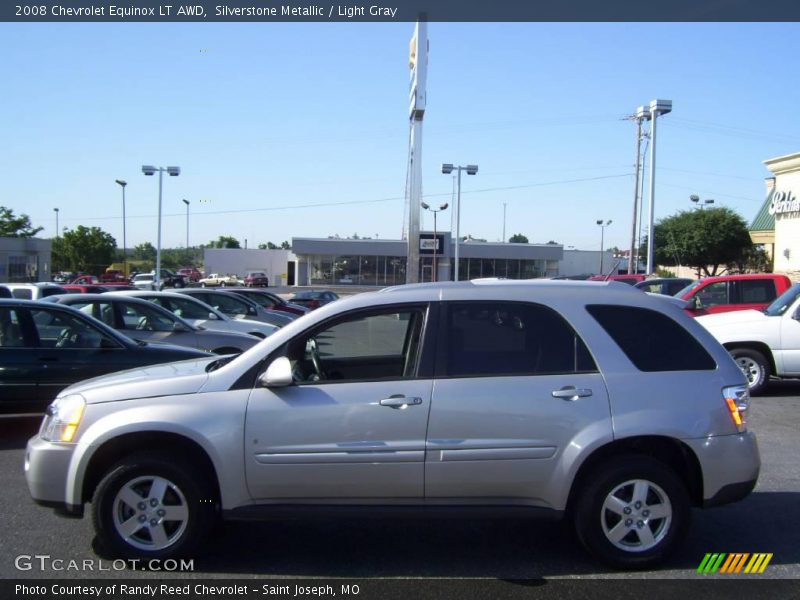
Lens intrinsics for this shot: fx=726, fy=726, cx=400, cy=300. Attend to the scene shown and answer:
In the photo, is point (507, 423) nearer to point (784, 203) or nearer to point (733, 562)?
point (733, 562)

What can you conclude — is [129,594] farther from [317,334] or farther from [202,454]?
[317,334]

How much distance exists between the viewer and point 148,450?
181 inches

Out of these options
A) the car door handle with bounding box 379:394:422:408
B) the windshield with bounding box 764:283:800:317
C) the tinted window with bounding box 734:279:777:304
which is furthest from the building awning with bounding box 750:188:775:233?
the car door handle with bounding box 379:394:422:408

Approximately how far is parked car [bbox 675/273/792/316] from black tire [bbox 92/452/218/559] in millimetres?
12276

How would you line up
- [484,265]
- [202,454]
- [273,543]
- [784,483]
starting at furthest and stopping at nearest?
[484,265] → [784,483] → [273,543] → [202,454]

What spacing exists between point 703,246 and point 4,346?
4083 centimetres

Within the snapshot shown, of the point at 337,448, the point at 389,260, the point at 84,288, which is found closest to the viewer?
the point at 337,448

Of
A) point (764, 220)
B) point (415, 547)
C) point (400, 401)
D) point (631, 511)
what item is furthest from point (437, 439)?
point (764, 220)

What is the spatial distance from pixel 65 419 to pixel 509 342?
2.91 m

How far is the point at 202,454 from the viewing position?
4.59 metres

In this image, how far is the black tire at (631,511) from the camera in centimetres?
450

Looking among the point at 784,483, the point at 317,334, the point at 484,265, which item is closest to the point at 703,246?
the point at 484,265

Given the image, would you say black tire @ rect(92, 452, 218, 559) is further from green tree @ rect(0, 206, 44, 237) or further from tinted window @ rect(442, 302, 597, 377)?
green tree @ rect(0, 206, 44, 237)

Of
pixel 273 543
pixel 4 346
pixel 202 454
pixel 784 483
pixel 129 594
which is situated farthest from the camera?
pixel 4 346
